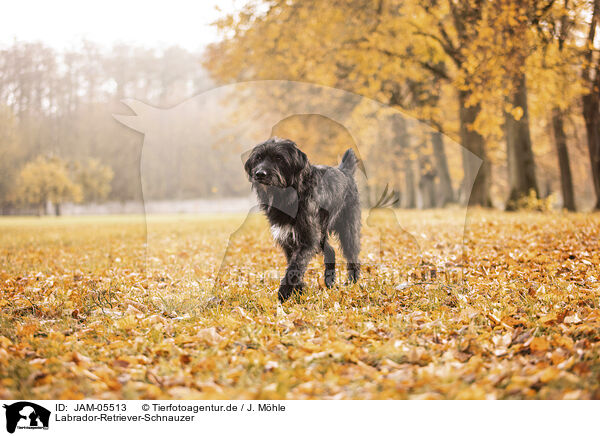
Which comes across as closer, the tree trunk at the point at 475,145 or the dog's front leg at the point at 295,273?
the dog's front leg at the point at 295,273

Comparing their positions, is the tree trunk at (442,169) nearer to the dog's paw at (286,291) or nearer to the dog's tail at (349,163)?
the dog's tail at (349,163)

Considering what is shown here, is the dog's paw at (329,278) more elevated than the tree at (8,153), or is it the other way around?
the tree at (8,153)

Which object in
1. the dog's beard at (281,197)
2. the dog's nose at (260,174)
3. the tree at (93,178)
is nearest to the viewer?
the dog's nose at (260,174)

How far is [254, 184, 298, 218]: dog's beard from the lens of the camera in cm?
442

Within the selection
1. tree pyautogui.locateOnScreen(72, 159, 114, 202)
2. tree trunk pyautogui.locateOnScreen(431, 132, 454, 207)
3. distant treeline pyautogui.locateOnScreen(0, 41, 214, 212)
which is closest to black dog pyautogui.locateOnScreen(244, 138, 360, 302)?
distant treeline pyautogui.locateOnScreen(0, 41, 214, 212)

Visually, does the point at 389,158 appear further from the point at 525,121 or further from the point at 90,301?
the point at 90,301

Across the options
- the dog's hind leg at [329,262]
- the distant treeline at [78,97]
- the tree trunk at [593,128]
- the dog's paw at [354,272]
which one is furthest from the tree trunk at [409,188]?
the dog's hind leg at [329,262]

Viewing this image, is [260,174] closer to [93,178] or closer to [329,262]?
[329,262]

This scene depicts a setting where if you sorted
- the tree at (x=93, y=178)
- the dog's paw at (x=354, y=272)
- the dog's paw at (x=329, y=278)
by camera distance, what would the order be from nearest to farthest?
the dog's paw at (x=329, y=278) → the dog's paw at (x=354, y=272) → the tree at (x=93, y=178)

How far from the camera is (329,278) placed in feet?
17.2

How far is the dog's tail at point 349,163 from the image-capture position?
18.0 feet

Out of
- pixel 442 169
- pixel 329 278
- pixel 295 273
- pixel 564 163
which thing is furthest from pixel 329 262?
pixel 442 169
